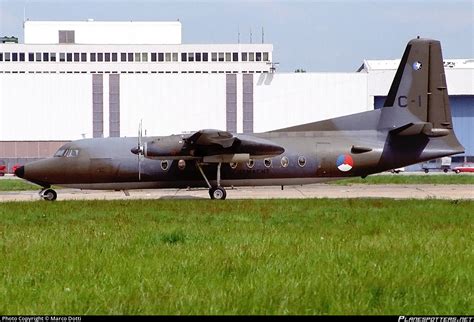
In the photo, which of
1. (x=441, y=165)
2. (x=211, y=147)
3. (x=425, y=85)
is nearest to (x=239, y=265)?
(x=211, y=147)

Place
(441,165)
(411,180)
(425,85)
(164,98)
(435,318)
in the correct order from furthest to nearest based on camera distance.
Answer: (164,98) → (441,165) → (411,180) → (425,85) → (435,318)

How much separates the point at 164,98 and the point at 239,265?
287 feet

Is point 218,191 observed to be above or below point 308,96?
below

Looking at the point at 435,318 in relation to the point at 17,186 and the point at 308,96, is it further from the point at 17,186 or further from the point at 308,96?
the point at 308,96

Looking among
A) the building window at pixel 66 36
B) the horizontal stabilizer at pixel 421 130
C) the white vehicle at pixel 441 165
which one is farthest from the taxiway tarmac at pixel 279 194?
the building window at pixel 66 36

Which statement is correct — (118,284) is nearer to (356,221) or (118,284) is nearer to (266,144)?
(356,221)

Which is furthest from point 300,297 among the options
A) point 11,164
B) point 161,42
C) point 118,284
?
point 161,42

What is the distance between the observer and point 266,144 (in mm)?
31438

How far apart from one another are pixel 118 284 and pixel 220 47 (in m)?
101

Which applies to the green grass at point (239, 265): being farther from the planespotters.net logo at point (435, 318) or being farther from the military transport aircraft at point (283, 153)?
the military transport aircraft at point (283, 153)

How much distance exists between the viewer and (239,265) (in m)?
11.3

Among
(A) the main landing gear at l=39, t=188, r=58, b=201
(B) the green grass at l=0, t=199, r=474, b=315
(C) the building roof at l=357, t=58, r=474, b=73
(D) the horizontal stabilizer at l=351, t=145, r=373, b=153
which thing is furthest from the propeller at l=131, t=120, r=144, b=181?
(C) the building roof at l=357, t=58, r=474, b=73

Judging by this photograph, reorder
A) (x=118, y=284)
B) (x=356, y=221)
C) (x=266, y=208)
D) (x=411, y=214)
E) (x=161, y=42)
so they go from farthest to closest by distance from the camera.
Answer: (x=161, y=42), (x=266, y=208), (x=411, y=214), (x=356, y=221), (x=118, y=284)

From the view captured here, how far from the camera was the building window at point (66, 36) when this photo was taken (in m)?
110
